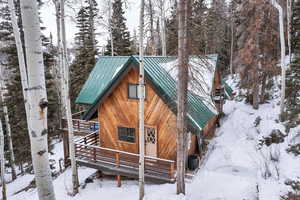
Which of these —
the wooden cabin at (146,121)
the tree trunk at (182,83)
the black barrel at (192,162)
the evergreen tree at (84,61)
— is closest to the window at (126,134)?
the wooden cabin at (146,121)

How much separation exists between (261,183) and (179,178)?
267 centimetres

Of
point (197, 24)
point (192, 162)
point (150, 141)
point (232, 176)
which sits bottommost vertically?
point (232, 176)

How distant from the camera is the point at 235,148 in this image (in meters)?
10.4

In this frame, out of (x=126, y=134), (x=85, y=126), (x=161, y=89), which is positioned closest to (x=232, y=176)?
(x=161, y=89)

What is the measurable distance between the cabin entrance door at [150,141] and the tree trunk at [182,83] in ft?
9.05

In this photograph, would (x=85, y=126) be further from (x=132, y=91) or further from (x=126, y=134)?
(x=132, y=91)

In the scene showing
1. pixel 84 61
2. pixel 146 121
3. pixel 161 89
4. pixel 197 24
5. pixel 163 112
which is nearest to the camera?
pixel 197 24

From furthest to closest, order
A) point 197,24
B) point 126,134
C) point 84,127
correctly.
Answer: point 84,127
point 126,134
point 197,24

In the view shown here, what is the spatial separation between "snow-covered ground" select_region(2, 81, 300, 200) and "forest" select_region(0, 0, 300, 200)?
46mm

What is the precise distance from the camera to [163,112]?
8.92 meters

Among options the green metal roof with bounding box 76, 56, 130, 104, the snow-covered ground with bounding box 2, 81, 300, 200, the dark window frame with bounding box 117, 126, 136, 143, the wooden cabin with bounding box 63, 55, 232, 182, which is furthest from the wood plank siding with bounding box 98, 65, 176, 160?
the green metal roof with bounding box 76, 56, 130, 104

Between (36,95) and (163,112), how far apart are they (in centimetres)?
657

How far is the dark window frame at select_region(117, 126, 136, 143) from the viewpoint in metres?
9.68

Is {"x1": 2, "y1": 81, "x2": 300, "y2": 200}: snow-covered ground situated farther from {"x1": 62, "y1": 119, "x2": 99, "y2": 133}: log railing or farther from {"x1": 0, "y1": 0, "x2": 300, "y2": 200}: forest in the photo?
{"x1": 62, "y1": 119, "x2": 99, "y2": 133}: log railing
